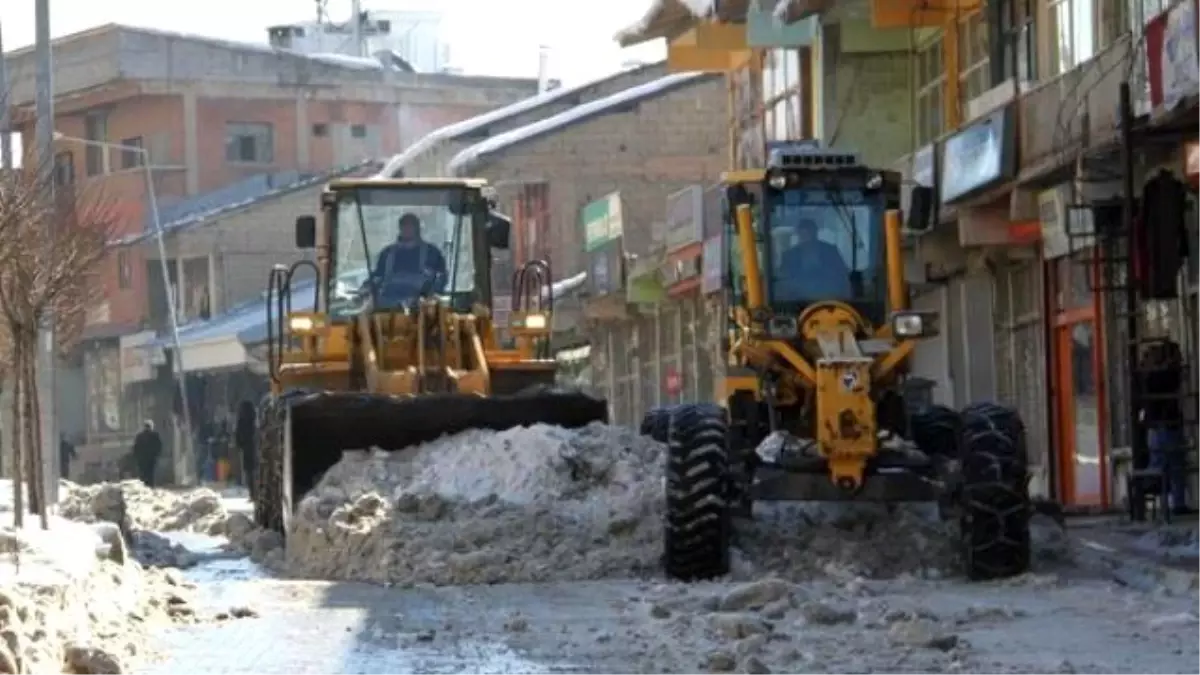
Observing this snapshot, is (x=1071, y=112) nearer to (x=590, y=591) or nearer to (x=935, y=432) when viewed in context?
(x=935, y=432)

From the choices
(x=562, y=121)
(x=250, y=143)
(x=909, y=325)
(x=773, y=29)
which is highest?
(x=250, y=143)

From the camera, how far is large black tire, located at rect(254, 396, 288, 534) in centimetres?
2411

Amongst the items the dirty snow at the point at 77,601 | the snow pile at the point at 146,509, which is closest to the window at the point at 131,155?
the snow pile at the point at 146,509

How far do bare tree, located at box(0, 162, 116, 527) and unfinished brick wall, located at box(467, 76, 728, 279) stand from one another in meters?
29.9

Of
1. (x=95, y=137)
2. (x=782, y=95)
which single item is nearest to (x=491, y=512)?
(x=782, y=95)

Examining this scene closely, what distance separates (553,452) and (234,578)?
103 inches

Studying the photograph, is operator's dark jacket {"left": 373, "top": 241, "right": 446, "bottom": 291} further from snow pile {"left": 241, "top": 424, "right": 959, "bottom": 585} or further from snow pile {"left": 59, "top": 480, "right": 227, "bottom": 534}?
snow pile {"left": 59, "top": 480, "right": 227, "bottom": 534}

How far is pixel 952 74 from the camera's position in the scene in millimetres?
35250

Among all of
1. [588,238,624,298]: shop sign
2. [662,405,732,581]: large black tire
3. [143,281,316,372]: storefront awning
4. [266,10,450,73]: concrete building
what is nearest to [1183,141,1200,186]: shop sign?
[662,405,732,581]: large black tire

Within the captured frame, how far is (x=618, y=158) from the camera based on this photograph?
59.0 m

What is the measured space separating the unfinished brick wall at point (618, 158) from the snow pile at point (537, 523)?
3602 cm

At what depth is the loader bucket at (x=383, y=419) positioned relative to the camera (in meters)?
22.3

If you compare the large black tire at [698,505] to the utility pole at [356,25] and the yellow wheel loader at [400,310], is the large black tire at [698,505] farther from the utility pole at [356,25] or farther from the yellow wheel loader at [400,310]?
the utility pole at [356,25]

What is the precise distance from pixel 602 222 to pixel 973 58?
18311 mm
